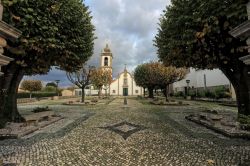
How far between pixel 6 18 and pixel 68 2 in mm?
3329

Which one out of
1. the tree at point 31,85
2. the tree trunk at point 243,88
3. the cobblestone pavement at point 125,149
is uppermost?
the tree at point 31,85

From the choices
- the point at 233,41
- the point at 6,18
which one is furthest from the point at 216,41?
the point at 6,18

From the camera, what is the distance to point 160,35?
13.7m

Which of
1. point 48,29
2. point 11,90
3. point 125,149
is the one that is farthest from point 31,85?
point 125,149

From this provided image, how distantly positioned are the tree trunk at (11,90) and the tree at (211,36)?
877 centimetres

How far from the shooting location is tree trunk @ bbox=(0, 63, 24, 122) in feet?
34.6

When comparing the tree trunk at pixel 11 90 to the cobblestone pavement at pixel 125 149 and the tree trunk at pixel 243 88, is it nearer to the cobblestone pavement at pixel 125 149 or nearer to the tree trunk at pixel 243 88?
the cobblestone pavement at pixel 125 149

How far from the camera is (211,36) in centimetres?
962

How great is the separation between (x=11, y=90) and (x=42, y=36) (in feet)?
13.2

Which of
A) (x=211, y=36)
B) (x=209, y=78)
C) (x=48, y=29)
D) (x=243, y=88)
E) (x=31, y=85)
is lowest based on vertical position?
(x=243, y=88)

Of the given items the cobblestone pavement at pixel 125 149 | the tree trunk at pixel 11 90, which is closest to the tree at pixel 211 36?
the cobblestone pavement at pixel 125 149

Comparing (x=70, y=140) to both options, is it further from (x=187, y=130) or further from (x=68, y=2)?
(x=68, y=2)

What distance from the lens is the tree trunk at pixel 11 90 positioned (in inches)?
416

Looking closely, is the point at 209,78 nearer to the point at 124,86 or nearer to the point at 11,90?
the point at 11,90
